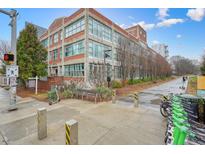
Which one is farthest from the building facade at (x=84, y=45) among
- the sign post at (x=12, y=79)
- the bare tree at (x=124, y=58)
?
the sign post at (x=12, y=79)

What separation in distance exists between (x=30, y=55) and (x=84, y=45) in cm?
657

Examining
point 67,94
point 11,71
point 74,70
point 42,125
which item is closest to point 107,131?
point 42,125

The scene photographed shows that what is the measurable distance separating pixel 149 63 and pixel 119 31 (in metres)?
11.3

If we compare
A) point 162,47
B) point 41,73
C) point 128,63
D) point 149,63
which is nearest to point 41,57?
point 41,73

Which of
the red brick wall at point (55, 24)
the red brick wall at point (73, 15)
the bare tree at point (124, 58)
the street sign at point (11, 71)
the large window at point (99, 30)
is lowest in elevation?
the street sign at point (11, 71)

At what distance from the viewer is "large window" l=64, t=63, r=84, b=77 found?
17819 mm

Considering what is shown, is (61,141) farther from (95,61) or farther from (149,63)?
(149,63)

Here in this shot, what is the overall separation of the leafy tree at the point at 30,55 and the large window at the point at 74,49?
14.4 ft

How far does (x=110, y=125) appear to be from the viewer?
4.90 metres

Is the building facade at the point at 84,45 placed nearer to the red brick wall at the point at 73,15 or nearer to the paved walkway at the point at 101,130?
the red brick wall at the point at 73,15

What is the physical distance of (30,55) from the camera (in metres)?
15.0

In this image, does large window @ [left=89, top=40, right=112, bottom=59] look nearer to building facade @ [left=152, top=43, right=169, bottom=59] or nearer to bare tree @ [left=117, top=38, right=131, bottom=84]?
bare tree @ [left=117, top=38, right=131, bottom=84]

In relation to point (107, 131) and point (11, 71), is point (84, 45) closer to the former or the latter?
point (11, 71)

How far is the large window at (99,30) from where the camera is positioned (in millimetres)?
17578
